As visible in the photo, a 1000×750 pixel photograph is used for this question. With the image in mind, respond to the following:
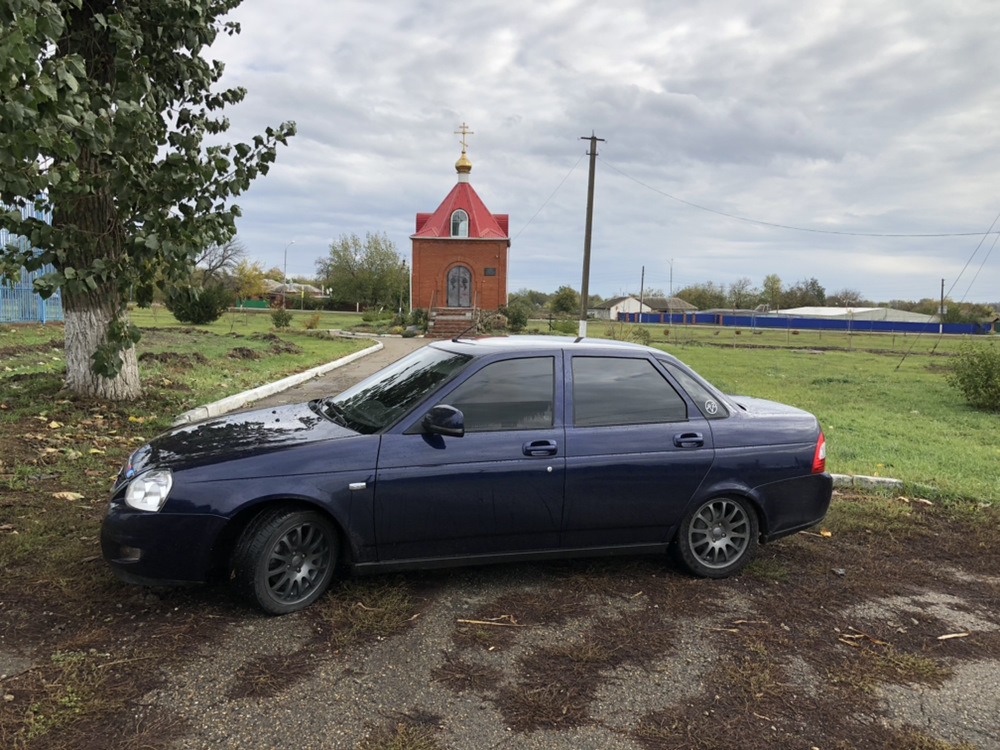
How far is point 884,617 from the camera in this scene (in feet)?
13.4

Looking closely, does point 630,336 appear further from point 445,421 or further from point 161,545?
point 161,545

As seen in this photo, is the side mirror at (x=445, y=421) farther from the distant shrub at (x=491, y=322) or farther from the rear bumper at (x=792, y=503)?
the distant shrub at (x=491, y=322)

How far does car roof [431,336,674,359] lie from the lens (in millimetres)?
4473

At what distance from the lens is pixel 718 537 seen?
4.55 metres

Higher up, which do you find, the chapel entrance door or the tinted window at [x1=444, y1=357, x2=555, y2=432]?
the chapel entrance door

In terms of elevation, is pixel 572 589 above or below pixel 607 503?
below

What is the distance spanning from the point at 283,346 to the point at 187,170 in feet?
45.3

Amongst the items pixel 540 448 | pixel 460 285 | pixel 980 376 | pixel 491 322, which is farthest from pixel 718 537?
pixel 460 285

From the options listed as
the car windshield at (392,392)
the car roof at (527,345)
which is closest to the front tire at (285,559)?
the car windshield at (392,392)

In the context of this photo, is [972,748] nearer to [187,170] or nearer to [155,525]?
[155,525]

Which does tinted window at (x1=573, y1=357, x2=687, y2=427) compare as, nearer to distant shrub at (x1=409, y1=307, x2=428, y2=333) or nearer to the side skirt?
the side skirt

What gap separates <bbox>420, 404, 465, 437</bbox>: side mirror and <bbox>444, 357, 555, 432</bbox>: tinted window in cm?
20

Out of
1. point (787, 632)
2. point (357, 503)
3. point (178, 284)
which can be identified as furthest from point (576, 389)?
point (178, 284)

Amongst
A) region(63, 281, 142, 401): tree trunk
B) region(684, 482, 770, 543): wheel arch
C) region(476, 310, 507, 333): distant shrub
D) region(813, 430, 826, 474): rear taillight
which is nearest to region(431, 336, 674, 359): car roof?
region(684, 482, 770, 543): wheel arch
